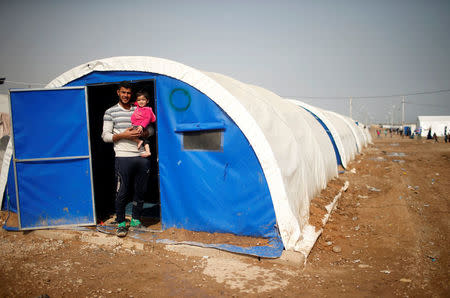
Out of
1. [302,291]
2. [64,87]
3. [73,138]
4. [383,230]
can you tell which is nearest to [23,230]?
[73,138]

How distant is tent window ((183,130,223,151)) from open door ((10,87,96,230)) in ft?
6.11

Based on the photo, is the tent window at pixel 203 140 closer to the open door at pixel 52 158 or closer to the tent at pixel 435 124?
the open door at pixel 52 158

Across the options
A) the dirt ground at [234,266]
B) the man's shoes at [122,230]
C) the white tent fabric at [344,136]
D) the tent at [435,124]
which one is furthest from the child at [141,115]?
the tent at [435,124]

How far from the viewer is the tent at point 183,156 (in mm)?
4359

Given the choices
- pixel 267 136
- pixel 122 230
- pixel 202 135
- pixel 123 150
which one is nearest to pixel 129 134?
pixel 123 150

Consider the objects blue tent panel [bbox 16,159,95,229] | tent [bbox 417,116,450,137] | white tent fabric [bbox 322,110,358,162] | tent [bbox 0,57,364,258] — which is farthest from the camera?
tent [bbox 417,116,450,137]

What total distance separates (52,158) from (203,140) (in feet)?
9.13

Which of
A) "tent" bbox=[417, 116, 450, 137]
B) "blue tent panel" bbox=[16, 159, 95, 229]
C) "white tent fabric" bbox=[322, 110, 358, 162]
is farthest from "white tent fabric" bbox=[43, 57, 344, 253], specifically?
"tent" bbox=[417, 116, 450, 137]

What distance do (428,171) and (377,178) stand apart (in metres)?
3.35

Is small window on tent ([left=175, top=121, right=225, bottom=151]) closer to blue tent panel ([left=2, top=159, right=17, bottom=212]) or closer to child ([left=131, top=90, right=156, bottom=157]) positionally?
child ([left=131, top=90, right=156, bottom=157])

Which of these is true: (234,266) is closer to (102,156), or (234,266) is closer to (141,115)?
(141,115)

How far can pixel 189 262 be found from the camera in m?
4.07

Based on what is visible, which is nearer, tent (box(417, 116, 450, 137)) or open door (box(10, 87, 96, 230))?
open door (box(10, 87, 96, 230))

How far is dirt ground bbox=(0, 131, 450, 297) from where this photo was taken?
10.9ft
